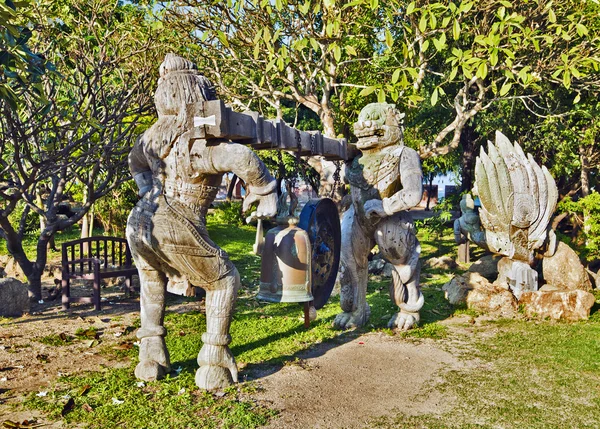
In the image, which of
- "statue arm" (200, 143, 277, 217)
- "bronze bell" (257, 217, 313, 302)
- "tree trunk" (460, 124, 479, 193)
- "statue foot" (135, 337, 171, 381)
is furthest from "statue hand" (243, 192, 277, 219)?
"tree trunk" (460, 124, 479, 193)

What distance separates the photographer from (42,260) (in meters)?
8.52

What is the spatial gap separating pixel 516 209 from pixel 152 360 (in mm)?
5771

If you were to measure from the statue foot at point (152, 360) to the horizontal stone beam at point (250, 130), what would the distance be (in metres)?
1.90

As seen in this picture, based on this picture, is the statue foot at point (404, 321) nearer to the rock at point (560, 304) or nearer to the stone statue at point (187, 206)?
the rock at point (560, 304)

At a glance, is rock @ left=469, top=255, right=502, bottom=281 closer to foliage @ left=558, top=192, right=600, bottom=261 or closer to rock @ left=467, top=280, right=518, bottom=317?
foliage @ left=558, top=192, right=600, bottom=261

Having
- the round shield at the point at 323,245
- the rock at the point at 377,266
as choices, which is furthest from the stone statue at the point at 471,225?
the round shield at the point at 323,245

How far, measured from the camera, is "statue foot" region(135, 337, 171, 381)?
5.14 metres

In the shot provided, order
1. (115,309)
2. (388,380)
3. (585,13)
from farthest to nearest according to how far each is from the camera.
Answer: (585,13) → (115,309) → (388,380)

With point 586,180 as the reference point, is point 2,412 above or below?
below

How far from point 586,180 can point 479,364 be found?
8509 mm

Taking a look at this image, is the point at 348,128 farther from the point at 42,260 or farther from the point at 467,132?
the point at 42,260

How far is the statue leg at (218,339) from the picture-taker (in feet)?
16.2

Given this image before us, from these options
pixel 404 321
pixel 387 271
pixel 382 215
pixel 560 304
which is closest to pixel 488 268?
pixel 387 271

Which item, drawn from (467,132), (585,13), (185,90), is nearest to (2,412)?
(185,90)
